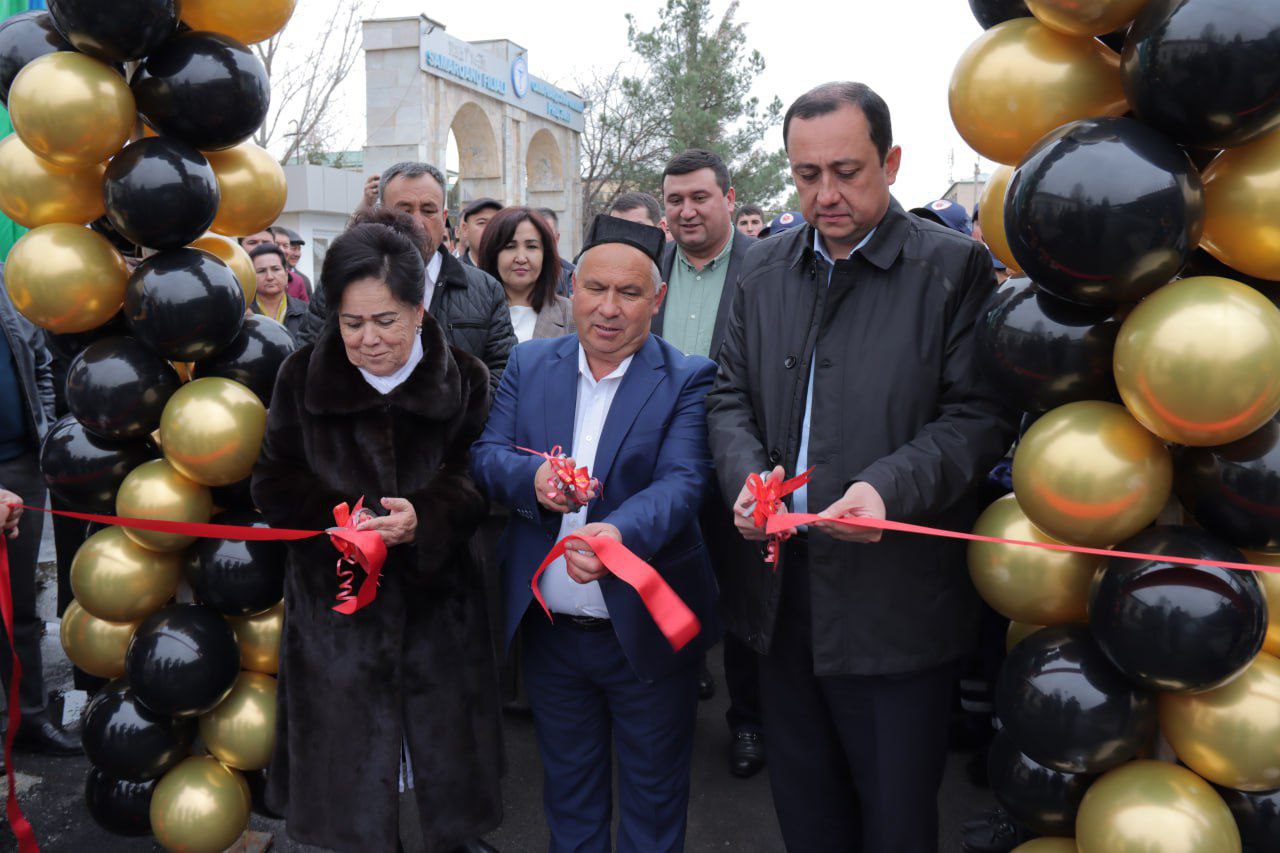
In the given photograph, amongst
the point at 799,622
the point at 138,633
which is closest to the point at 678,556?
the point at 799,622

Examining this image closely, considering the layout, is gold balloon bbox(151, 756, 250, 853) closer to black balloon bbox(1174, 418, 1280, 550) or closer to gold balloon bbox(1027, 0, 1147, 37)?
A: black balloon bbox(1174, 418, 1280, 550)

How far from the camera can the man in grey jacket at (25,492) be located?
12.6 feet

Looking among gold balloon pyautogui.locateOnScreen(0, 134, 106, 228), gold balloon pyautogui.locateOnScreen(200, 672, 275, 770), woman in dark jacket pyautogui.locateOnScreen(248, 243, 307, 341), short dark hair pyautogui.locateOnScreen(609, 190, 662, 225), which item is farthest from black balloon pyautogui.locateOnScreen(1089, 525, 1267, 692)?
woman in dark jacket pyautogui.locateOnScreen(248, 243, 307, 341)

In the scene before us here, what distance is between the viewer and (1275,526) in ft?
5.63

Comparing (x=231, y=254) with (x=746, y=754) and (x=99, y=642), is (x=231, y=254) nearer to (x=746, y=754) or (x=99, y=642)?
(x=99, y=642)

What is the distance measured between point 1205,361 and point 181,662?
8.99 ft

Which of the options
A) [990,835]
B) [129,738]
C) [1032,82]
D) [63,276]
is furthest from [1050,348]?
[129,738]

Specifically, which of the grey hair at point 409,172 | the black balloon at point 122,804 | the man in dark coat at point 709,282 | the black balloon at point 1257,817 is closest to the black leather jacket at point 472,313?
the grey hair at point 409,172

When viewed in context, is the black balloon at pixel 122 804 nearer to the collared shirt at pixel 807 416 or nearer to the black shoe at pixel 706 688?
the collared shirt at pixel 807 416

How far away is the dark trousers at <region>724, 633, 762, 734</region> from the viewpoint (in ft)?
12.8

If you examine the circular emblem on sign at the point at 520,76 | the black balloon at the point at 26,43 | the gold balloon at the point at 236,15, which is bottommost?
the black balloon at the point at 26,43

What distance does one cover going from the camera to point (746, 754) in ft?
12.6

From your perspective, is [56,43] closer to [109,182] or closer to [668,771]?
[109,182]

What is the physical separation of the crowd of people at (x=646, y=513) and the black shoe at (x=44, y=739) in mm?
1494
